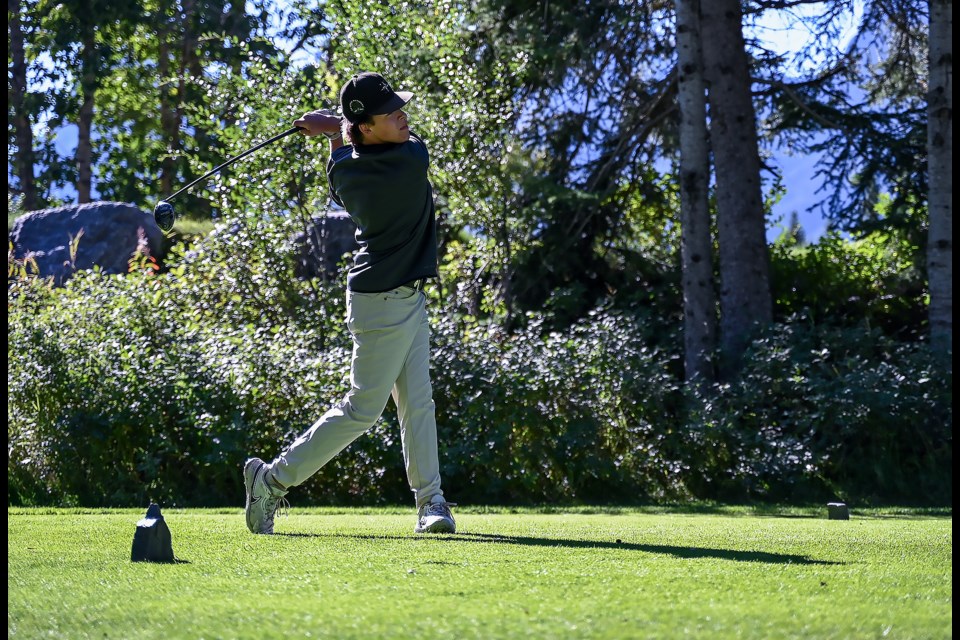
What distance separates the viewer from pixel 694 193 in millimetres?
12148

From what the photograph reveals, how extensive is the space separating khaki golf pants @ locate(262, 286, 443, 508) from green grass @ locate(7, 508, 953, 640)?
0.37 m

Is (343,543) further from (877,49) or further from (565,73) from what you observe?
(877,49)

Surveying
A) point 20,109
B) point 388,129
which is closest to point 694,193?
point 388,129

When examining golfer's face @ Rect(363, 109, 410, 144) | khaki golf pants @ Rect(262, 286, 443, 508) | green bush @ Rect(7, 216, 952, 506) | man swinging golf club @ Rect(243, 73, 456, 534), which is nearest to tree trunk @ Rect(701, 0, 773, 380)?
green bush @ Rect(7, 216, 952, 506)

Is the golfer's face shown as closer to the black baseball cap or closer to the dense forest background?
the black baseball cap

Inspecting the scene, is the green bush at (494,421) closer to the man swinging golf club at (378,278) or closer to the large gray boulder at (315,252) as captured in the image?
the large gray boulder at (315,252)

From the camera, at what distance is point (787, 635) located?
3.06 metres

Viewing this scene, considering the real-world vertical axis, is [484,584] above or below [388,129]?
below

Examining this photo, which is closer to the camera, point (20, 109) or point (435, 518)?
point (435, 518)

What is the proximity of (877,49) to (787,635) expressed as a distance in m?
12.2

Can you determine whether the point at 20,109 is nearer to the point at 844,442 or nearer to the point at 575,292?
the point at 575,292

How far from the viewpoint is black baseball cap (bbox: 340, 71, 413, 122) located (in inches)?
223

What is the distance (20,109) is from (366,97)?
71.3 feet

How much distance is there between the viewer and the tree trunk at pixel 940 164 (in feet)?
38.4
